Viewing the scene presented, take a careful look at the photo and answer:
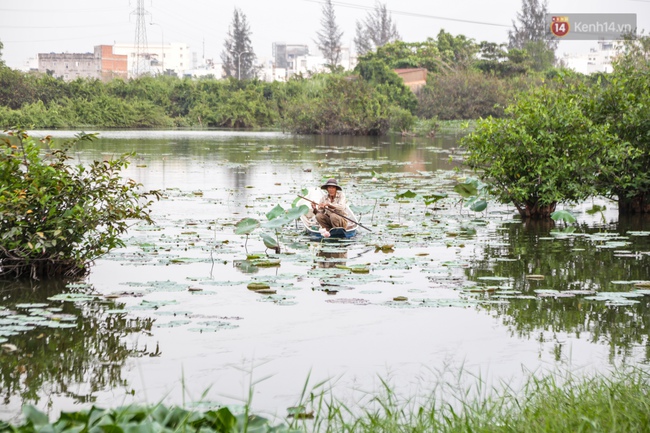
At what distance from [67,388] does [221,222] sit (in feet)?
26.0

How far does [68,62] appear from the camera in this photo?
115 meters

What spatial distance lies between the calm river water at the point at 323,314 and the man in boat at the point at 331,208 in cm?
40

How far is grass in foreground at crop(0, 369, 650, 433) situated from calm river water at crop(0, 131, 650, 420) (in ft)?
Answer: 0.81

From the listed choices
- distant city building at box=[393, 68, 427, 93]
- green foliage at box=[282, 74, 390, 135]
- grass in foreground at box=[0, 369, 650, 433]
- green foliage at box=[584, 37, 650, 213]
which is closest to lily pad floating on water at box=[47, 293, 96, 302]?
grass in foreground at box=[0, 369, 650, 433]

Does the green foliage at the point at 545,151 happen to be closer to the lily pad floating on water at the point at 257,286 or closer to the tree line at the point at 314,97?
the lily pad floating on water at the point at 257,286

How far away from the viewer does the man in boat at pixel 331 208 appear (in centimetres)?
1227

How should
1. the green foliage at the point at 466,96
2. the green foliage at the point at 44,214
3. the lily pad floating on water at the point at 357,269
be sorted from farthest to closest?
the green foliage at the point at 466,96 < the lily pad floating on water at the point at 357,269 < the green foliage at the point at 44,214

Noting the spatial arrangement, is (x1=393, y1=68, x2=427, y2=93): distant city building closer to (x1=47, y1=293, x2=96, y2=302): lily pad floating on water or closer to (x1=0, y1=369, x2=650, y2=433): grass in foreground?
(x1=47, y1=293, x2=96, y2=302): lily pad floating on water

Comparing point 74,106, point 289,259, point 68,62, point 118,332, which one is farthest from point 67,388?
point 68,62

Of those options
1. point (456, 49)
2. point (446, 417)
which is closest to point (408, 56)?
point (456, 49)

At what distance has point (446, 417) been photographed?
4.45 metres

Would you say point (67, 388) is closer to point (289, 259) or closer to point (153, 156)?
point (289, 259)

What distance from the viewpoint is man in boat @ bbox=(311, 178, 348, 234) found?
12273mm

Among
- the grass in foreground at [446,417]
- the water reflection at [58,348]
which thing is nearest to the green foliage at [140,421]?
the grass in foreground at [446,417]
